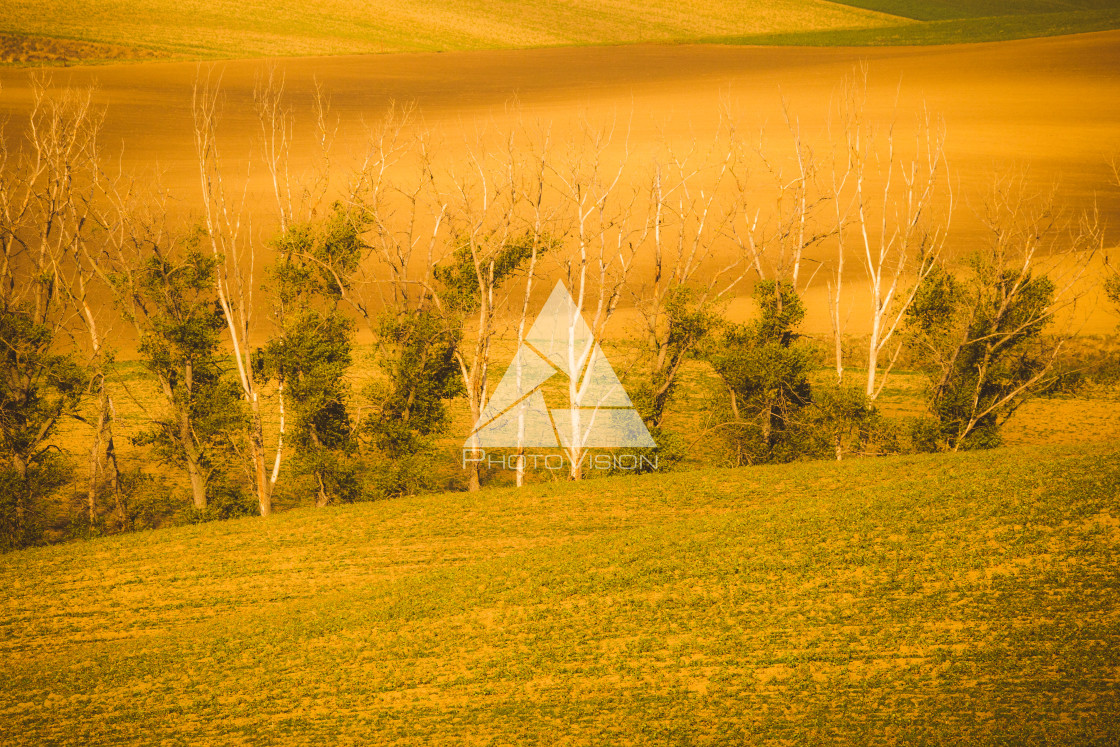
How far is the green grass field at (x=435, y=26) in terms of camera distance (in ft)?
254

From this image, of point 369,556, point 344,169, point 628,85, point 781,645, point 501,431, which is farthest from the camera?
point 628,85

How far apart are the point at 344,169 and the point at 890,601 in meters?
51.3

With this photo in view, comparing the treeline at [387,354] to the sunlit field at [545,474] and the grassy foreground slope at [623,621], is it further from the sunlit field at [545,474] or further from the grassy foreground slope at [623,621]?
the grassy foreground slope at [623,621]

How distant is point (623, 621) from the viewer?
622 inches

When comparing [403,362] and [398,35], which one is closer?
[403,362]

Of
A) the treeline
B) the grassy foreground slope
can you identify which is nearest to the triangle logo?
the treeline

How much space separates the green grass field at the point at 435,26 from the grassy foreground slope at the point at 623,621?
6937 cm

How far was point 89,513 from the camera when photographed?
27.6 m

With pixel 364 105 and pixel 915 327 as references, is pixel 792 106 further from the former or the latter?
pixel 915 327

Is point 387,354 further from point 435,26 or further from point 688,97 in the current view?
point 435,26

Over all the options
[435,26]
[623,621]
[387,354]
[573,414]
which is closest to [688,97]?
[435,26]

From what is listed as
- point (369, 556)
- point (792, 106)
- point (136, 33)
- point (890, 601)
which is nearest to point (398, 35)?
point (136, 33)

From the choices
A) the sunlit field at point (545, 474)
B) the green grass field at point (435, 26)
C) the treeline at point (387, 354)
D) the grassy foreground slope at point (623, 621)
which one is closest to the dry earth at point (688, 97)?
the sunlit field at point (545, 474)

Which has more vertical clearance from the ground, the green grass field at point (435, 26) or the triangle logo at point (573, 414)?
the green grass field at point (435, 26)
